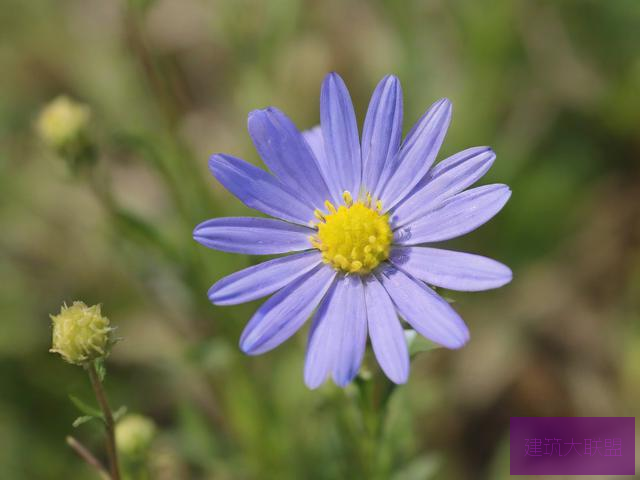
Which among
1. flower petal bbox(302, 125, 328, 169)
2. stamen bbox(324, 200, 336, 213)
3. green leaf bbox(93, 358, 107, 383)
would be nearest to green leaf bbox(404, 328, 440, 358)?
stamen bbox(324, 200, 336, 213)

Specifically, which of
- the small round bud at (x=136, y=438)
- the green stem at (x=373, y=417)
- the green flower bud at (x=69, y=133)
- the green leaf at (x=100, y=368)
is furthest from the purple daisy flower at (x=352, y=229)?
the green flower bud at (x=69, y=133)

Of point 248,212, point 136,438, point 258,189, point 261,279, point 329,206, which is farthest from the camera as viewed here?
point 248,212

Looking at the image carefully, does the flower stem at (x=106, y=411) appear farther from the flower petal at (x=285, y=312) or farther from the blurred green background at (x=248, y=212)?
the blurred green background at (x=248, y=212)

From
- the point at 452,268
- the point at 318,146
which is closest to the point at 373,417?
the point at 452,268

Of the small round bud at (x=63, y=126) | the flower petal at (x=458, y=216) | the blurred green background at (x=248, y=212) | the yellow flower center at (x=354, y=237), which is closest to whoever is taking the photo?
the flower petal at (x=458, y=216)

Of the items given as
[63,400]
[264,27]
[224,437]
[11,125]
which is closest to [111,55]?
[11,125]

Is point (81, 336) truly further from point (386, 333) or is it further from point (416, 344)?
point (416, 344)
